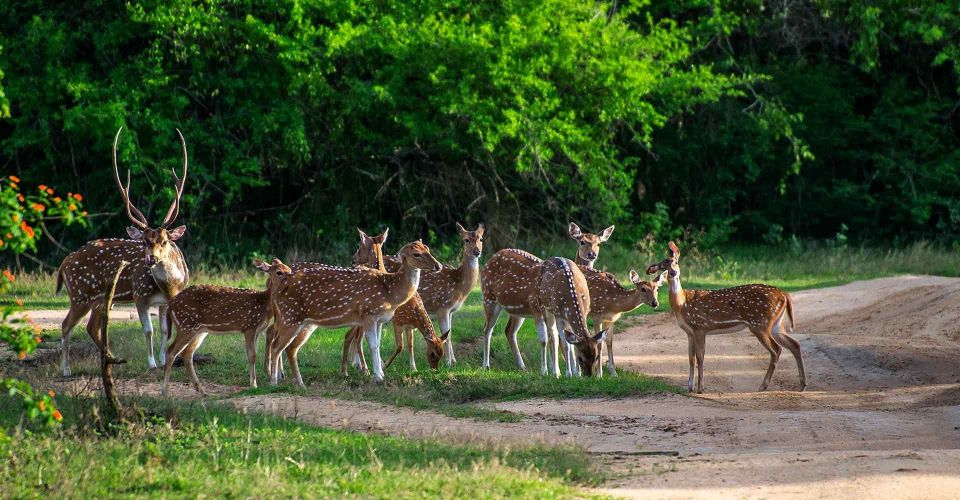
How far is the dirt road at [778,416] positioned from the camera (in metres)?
8.92

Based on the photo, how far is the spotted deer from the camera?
49.5 feet

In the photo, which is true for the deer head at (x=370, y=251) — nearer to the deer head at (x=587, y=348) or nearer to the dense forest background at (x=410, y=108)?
the deer head at (x=587, y=348)

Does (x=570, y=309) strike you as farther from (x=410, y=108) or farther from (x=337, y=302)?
(x=410, y=108)

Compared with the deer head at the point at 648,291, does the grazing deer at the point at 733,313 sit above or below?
below

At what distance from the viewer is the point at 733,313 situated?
14.3 meters

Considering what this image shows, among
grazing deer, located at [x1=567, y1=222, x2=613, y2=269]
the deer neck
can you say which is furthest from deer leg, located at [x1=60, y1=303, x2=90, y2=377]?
grazing deer, located at [x1=567, y1=222, x2=613, y2=269]

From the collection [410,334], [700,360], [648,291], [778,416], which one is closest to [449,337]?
[410,334]

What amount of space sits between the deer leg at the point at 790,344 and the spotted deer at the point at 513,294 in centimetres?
259

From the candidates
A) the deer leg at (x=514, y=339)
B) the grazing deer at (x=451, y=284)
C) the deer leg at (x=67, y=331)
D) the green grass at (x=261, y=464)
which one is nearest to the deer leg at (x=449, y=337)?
the grazing deer at (x=451, y=284)

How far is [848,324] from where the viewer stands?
18.1 metres

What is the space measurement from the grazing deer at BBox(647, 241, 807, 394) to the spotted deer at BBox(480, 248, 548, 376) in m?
1.58

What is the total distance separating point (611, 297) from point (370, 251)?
3.36 m

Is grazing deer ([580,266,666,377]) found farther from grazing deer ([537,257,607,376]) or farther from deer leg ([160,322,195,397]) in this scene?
deer leg ([160,322,195,397])

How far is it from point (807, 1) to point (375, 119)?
1153 centimetres
